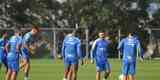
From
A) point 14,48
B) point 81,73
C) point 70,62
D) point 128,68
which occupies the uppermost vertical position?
point 14,48

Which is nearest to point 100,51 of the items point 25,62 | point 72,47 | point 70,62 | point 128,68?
point 72,47

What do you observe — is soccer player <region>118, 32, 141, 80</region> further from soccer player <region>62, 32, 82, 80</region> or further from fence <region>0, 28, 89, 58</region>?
fence <region>0, 28, 89, 58</region>

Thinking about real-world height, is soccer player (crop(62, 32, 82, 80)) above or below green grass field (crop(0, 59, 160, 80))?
above

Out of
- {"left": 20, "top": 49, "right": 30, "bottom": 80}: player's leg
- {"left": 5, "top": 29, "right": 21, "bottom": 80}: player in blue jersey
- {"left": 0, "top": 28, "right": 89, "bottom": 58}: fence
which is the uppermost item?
{"left": 5, "top": 29, "right": 21, "bottom": 80}: player in blue jersey

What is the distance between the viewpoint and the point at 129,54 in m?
21.9

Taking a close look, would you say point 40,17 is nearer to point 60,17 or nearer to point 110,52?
point 60,17

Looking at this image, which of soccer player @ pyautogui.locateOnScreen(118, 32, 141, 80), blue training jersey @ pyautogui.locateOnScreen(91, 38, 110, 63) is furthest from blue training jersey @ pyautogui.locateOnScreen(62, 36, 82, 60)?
soccer player @ pyautogui.locateOnScreen(118, 32, 141, 80)

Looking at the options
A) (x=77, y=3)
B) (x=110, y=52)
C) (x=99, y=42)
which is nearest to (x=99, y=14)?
(x=77, y=3)

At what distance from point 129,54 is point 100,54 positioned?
261cm

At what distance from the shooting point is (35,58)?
55.6 m

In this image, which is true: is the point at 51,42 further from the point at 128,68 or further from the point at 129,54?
the point at 128,68

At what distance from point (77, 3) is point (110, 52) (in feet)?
40.2

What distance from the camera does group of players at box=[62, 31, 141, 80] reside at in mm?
21766

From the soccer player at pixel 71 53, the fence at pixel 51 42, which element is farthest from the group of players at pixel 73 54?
the fence at pixel 51 42
